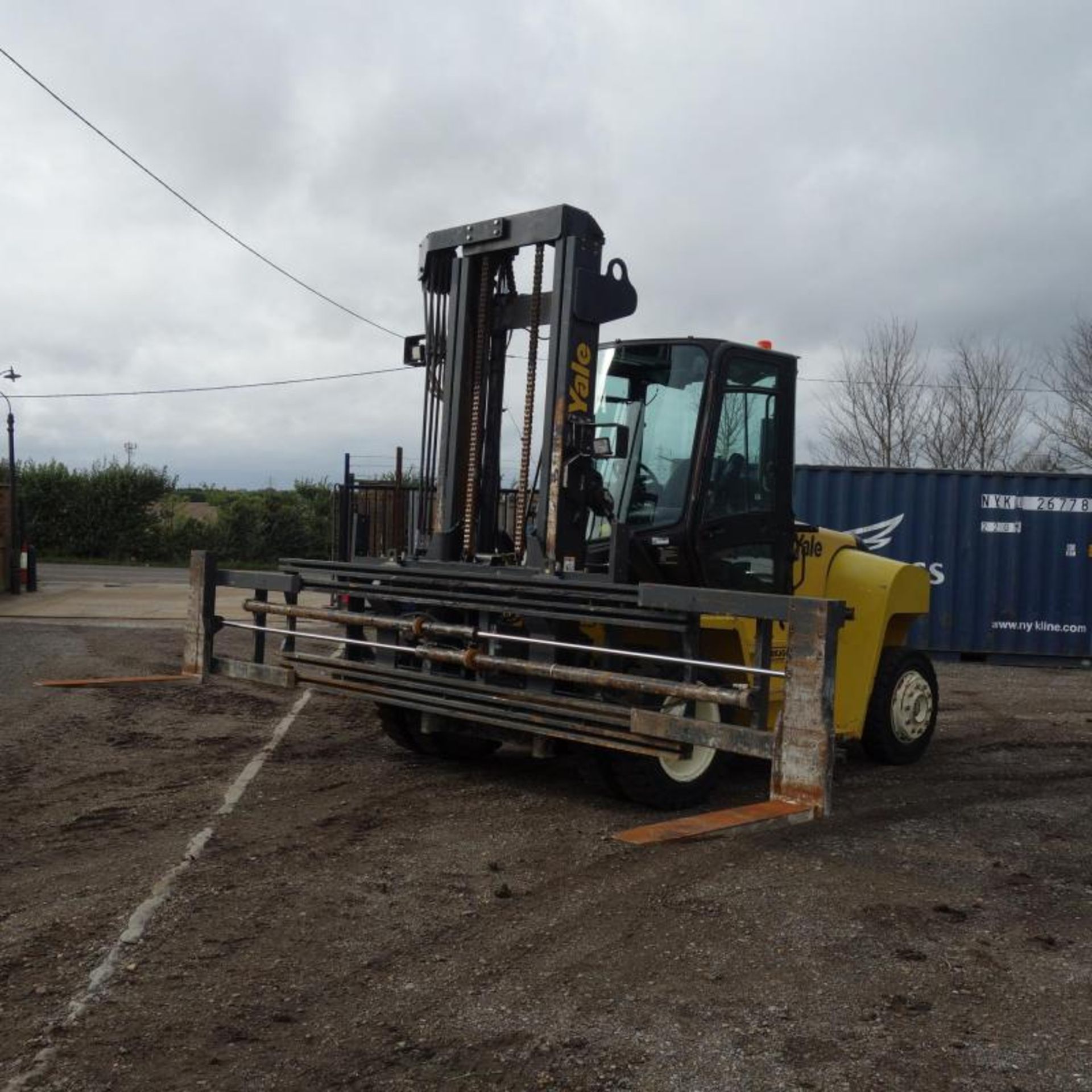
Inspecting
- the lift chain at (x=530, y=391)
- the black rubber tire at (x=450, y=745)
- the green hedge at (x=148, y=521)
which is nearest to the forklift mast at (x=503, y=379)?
the lift chain at (x=530, y=391)

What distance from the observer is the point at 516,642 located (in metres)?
6.64

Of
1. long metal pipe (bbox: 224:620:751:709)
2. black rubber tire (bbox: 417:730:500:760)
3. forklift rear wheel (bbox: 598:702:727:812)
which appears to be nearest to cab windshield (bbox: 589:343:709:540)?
long metal pipe (bbox: 224:620:751:709)

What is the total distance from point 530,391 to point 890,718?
3.52 metres

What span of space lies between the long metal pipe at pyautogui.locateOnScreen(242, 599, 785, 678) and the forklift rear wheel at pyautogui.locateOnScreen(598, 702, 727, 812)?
0.53 m

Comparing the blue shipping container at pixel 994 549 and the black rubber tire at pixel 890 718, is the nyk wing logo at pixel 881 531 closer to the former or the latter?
the blue shipping container at pixel 994 549

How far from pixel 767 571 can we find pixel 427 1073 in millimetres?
4473

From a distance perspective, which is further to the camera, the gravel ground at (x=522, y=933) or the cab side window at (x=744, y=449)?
the cab side window at (x=744, y=449)

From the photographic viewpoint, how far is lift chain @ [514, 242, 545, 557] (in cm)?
709

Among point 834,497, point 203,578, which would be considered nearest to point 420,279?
point 203,578

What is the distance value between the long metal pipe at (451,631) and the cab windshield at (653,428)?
86 cm

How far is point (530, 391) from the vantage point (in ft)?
23.2

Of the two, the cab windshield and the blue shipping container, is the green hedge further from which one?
the cab windshield

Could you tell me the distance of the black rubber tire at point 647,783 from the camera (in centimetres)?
656

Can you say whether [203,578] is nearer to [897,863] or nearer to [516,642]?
[516,642]
